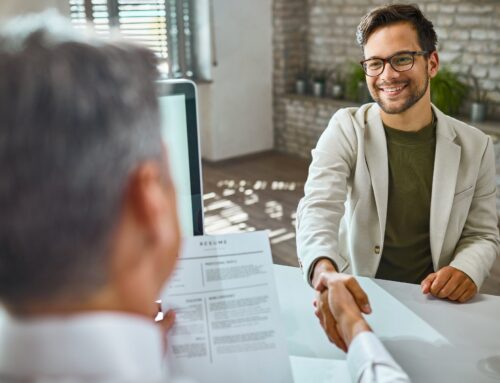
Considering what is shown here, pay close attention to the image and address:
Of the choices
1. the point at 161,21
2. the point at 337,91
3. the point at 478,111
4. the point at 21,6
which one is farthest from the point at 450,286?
the point at 161,21

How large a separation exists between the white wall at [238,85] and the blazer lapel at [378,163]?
4.19 m

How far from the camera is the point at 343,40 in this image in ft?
18.6

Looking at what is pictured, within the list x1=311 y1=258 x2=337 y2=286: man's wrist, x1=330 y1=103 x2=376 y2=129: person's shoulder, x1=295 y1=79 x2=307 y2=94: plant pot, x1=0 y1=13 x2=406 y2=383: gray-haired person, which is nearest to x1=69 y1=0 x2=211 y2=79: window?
x1=295 y1=79 x2=307 y2=94: plant pot

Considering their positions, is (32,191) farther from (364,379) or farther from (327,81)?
(327,81)

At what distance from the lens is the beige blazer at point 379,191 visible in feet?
5.53

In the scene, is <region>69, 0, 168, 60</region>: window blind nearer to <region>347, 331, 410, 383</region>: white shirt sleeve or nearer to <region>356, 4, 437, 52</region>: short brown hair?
<region>356, 4, 437, 52</region>: short brown hair

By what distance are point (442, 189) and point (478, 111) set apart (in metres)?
3.02

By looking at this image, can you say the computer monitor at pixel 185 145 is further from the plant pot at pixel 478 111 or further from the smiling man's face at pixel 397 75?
the plant pot at pixel 478 111

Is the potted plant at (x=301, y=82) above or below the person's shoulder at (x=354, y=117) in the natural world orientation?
below

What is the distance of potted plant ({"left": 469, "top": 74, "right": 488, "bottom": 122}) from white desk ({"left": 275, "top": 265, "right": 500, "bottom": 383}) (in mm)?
3320

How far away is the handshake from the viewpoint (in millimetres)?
1029

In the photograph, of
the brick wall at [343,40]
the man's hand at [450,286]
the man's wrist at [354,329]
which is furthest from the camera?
the brick wall at [343,40]

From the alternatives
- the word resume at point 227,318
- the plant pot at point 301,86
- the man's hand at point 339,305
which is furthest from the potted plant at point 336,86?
the word resume at point 227,318

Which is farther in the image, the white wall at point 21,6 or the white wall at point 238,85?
the white wall at point 238,85
